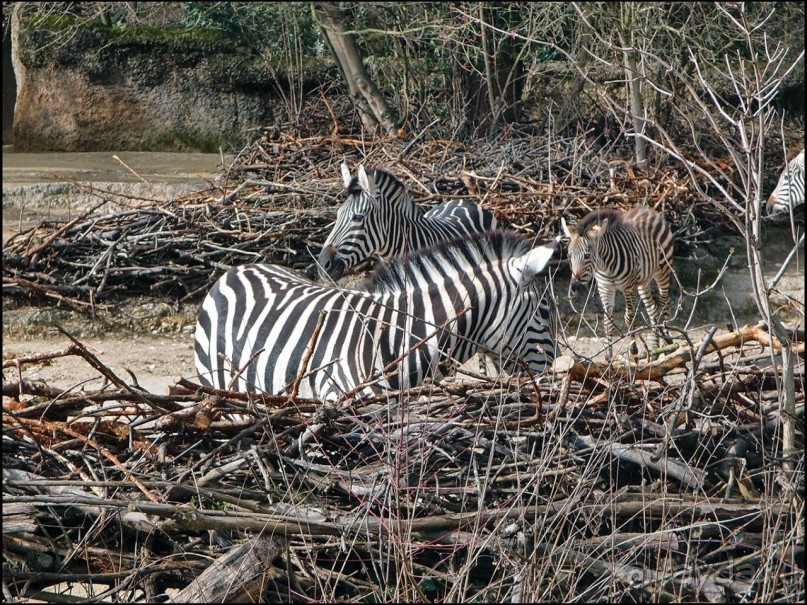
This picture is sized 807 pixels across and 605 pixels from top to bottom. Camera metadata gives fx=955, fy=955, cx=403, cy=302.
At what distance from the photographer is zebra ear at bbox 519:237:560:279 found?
478cm

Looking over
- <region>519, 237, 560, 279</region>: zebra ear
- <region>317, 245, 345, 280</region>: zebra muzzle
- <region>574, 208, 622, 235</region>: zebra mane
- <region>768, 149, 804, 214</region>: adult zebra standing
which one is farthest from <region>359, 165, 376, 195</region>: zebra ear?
<region>768, 149, 804, 214</region>: adult zebra standing

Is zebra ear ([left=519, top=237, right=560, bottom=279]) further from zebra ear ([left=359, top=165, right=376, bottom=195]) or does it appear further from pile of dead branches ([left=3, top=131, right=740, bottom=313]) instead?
pile of dead branches ([left=3, top=131, right=740, bottom=313])

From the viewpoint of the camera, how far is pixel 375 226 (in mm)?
7980

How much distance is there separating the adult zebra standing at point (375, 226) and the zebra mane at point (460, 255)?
2704mm

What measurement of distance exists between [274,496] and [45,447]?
0.84 m

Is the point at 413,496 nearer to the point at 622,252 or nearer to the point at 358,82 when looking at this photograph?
the point at 622,252

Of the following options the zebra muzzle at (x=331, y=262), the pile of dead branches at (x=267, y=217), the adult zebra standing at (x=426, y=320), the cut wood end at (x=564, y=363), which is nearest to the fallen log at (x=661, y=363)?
the cut wood end at (x=564, y=363)

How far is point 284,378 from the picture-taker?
206 inches

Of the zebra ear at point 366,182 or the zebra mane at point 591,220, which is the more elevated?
the zebra ear at point 366,182

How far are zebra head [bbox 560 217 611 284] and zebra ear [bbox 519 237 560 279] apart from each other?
3673 millimetres

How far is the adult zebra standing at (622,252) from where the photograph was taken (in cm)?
868

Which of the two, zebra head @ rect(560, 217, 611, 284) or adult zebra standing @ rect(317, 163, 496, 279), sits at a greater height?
adult zebra standing @ rect(317, 163, 496, 279)

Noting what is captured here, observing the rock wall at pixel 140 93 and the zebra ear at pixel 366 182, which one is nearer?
the zebra ear at pixel 366 182

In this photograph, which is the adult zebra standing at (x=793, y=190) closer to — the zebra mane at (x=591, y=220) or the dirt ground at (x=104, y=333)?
the dirt ground at (x=104, y=333)
